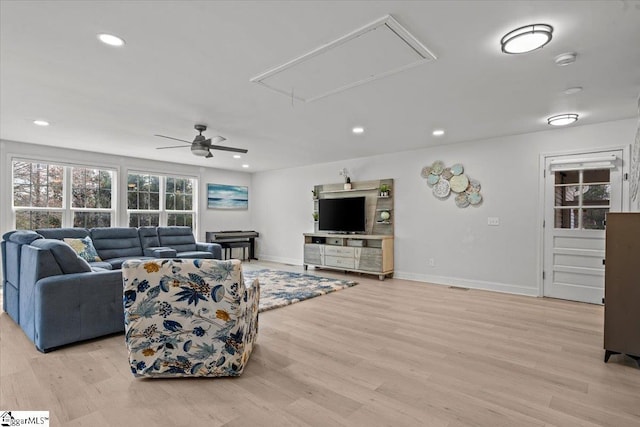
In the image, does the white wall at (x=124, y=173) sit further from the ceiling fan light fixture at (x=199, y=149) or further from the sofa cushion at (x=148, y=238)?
the ceiling fan light fixture at (x=199, y=149)

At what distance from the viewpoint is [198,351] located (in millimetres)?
2334

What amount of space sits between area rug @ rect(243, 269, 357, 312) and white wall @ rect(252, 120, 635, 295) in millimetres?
1558

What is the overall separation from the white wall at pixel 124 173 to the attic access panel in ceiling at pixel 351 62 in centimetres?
502

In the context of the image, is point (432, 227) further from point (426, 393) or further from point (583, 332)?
point (426, 393)

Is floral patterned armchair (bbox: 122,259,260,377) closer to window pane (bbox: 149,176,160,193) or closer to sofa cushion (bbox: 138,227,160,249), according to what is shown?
sofa cushion (bbox: 138,227,160,249)

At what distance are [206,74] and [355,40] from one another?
55.6 inches

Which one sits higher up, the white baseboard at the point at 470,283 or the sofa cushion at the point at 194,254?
the sofa cushion at the point at 194,254

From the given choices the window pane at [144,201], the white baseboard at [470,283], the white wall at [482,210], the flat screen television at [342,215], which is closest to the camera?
the white wall at [482,210]

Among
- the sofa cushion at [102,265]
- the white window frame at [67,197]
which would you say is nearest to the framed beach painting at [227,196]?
the white window frame at [67,197]

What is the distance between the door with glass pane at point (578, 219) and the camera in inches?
172

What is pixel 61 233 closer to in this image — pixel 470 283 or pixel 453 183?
pixel 453 183

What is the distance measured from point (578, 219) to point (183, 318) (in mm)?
5175

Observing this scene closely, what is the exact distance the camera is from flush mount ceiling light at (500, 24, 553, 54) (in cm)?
216

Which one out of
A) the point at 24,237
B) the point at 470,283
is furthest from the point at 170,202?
the point at 470,283
